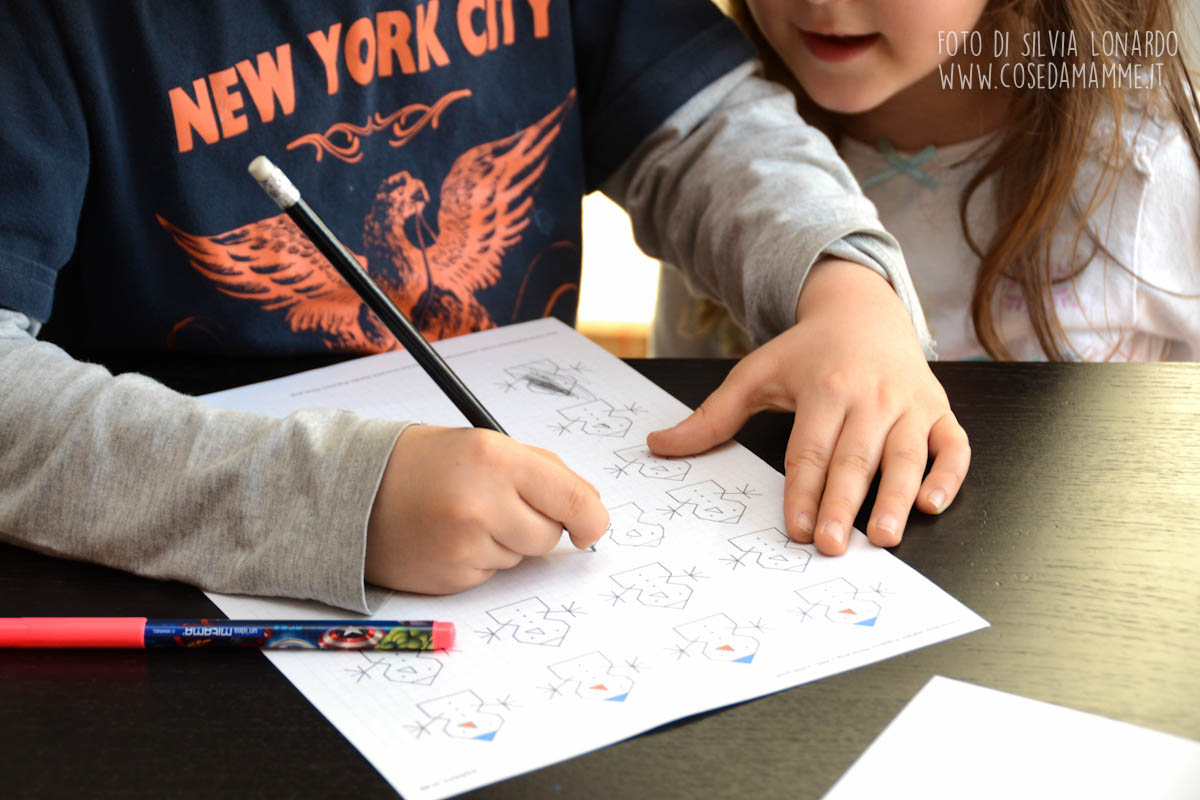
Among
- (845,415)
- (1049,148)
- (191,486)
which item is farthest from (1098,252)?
(191,486)

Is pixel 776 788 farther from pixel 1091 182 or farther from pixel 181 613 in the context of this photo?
pixel 1091 182

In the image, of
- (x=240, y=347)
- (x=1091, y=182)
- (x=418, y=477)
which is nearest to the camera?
(x=418, y=477)

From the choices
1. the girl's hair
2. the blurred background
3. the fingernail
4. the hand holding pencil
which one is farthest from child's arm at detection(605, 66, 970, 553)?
the blurred background

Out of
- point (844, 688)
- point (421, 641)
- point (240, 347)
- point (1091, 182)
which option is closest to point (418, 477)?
point (421, 641)

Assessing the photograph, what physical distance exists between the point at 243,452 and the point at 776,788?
26cm

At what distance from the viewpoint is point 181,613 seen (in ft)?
1.32

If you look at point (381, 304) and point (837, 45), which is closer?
point (381, 304)

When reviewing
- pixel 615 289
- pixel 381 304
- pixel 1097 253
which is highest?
pixel 381 304

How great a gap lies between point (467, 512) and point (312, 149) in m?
0.37

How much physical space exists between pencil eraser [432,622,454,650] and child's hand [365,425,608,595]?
0.03 metres

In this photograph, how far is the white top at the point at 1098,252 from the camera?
89 centimetres

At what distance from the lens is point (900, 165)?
960 mm

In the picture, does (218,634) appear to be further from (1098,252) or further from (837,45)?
(1098,252)

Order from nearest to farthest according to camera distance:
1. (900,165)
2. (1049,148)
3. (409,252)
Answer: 1. (409,252)
2. (1049,148)
3. (900,165)
